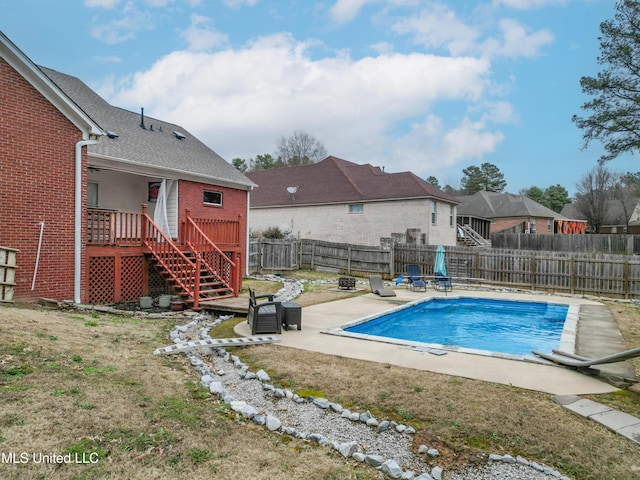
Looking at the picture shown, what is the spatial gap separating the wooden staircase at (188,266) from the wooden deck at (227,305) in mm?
216

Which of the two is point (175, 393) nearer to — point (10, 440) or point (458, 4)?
point (10, 440)

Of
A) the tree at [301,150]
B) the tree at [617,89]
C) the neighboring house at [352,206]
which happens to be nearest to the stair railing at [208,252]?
the neighboring house at [352,206]

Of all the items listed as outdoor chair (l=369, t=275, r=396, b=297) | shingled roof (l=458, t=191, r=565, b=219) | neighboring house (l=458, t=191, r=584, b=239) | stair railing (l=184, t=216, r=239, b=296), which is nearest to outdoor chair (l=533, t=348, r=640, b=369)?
outdoor chair (l=369, t=275, r=396, b=297)

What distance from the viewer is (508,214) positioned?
42.1 metres

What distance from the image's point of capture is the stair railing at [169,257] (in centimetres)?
1128

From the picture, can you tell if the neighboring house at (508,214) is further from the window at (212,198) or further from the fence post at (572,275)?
the window at (212,198)

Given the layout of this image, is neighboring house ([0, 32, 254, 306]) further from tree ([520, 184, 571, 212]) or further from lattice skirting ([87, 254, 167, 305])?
tree ([520, 184, 571, 212])

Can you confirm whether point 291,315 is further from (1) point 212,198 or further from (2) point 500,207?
(2) point 500,207

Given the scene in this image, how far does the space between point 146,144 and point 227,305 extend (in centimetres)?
819

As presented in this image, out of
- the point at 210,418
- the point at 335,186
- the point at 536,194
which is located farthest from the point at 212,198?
the point at 536,194

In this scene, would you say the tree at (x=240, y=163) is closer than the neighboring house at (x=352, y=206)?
No

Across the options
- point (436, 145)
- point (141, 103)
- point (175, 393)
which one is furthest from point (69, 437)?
point (436, 145)

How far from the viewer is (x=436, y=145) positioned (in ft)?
97.1

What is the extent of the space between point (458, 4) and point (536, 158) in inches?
657
